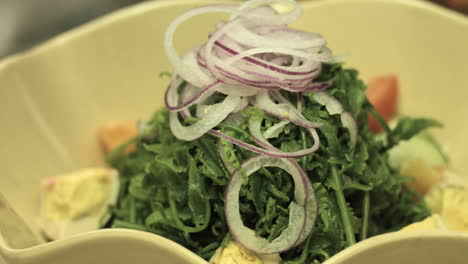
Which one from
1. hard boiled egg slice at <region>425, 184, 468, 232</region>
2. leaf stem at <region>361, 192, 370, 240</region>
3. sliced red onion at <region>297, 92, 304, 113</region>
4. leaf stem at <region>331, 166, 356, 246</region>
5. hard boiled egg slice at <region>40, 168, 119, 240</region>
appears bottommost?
hard boiled egg slice at <region>40, 168, 119, 240</region>

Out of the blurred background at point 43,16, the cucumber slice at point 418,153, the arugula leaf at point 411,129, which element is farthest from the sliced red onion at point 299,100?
the blurred background at point 43,16

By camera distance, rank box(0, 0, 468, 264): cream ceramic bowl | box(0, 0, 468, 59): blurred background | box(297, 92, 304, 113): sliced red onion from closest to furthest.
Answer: box(297, 92, 304, 113): sliced red onion, box(0, 0, 468, 264): cream ceramic bowl, box(0, 0, 468, 59): blurred background


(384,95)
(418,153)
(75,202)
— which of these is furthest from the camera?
(384,95)

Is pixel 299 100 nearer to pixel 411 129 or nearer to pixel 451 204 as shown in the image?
pixel 411 129

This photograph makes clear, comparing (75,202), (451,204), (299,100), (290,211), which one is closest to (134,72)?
(75,202)

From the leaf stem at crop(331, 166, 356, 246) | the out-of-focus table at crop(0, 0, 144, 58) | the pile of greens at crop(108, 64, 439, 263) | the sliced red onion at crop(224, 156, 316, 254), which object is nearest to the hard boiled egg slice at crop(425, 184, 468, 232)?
the pile of greens at crop(108, 64, 439, 263)

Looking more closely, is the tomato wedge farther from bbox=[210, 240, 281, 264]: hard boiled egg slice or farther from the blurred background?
the blurred background
